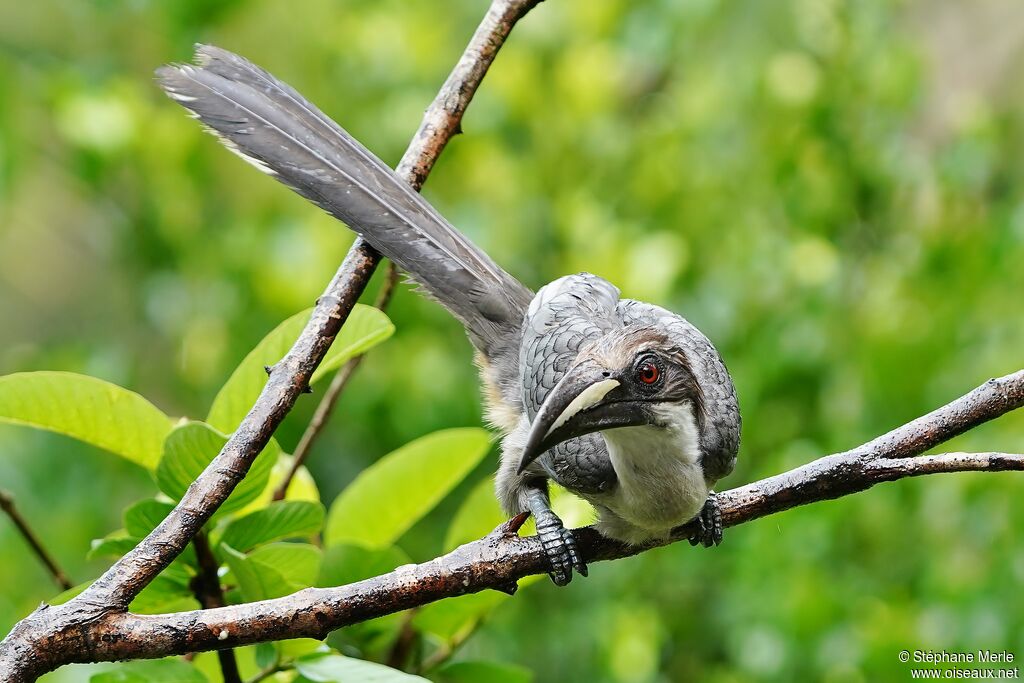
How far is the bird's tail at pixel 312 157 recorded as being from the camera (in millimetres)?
1651

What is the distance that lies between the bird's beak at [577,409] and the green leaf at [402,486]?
Answer: 0.28m

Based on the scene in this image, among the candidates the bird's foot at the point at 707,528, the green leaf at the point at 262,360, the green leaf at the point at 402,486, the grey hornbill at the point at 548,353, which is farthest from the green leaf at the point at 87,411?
the bird's foot at the point at 707,528

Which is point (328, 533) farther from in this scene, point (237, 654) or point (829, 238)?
point (829, 238)

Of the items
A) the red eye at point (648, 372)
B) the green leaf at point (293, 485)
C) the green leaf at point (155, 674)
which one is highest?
the red eye at point (648, 372)

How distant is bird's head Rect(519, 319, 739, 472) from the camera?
1302 millimetres

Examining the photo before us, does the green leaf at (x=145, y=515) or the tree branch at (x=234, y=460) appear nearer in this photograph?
the tree branch at (x=234, y=460)

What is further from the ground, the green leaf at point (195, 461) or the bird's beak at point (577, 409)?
the bird's beak at point (577, 409)

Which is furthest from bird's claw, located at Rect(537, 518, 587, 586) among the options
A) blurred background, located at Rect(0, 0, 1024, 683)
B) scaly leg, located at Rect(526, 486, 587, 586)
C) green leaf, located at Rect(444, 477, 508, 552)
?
blurred background, located at Rect(0, 0, 1024, 683)

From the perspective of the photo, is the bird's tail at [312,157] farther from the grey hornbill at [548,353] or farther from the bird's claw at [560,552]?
the bird's claw at [560,552]

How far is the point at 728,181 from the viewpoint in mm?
3307

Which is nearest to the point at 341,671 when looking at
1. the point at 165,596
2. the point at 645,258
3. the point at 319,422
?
the point at 165,596

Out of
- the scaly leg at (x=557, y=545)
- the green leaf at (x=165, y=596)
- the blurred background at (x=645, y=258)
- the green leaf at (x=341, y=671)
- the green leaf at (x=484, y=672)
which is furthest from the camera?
the blurred background at (x=645, y=258)

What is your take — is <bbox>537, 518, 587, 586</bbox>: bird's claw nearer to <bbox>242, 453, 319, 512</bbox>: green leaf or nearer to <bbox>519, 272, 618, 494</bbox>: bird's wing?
<bbox>519, 272, 618, 494</bbox>: bird's wing

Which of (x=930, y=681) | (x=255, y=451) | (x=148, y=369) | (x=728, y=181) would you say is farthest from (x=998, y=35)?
(x=255, y=451)
